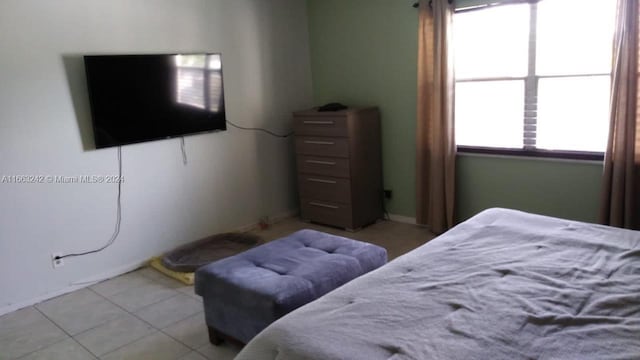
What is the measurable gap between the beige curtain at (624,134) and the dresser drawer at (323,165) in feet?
6.49

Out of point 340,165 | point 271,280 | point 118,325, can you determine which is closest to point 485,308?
point 271,280

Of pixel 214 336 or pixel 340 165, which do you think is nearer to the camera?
pixel 214 336

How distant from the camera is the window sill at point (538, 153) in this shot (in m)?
3.29

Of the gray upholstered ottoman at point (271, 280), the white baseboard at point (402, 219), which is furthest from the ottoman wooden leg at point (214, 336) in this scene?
the white baseboard at point (402, 219)

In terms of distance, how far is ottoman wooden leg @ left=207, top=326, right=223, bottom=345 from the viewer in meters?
2.49

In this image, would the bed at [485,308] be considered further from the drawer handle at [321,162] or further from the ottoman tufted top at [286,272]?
the drawer handle at [321,162]

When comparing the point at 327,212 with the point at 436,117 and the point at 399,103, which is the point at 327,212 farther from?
the point at 436,117

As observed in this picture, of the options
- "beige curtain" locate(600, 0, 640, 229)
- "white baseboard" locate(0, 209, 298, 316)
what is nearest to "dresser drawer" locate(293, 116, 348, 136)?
"white baseboard" locate(0, 209, 298, 316)

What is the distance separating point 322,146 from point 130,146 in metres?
1.62

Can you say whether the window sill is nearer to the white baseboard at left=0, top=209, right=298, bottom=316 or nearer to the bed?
the bed

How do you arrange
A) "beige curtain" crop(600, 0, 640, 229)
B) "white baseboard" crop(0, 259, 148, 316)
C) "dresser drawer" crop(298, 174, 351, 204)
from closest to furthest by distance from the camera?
"beige curtain" crop(600, 0, 640, 229)
"white baseboard" crop(0, 259, 148, 316)
"dresser drawer" crop(298, 174, 351, 204)

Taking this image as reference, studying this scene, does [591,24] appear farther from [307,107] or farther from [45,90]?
[45,90]

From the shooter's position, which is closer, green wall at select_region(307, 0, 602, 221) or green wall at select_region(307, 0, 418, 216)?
green wall at select_region(307, 0, 602, 221)

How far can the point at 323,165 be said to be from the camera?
429 cm
